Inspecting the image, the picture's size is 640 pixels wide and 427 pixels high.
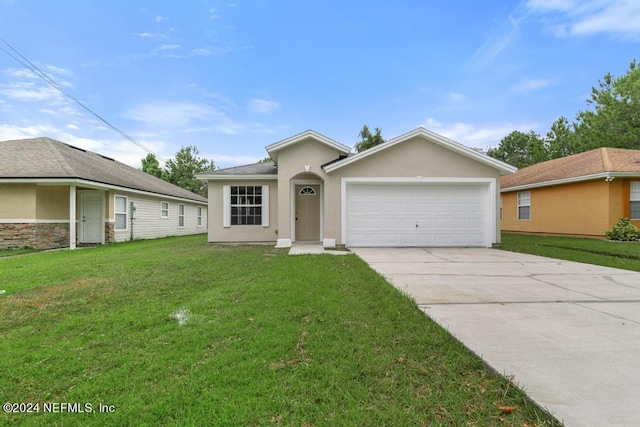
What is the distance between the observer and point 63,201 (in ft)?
40.8

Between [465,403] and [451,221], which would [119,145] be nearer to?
[451,221]

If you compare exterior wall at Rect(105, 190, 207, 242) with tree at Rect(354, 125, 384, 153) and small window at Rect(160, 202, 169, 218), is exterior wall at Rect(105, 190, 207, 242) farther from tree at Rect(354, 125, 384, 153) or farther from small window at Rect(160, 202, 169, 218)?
tree at Rect(354, 125, 384, 153)

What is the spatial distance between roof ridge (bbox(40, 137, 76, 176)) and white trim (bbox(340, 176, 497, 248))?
10.3 metres

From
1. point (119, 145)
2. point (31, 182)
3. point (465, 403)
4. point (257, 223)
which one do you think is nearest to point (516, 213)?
point (257, 223)

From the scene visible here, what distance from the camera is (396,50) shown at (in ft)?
49.2

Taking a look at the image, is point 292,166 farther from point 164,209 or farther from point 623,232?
point 623,232

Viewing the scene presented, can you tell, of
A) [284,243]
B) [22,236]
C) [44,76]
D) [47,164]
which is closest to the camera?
[284,243]

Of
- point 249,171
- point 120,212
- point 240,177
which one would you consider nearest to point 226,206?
point 240,177

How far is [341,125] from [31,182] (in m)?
19.2

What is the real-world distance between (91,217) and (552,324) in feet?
53.3

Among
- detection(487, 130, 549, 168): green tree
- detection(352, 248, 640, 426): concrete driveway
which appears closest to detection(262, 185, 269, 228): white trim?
detection(352, 248, 640, 426): concrete driveway

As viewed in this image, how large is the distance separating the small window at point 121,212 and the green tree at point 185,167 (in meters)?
22.6

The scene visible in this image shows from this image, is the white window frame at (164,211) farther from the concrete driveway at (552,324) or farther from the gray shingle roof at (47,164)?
the concrete driveway at (552,324)

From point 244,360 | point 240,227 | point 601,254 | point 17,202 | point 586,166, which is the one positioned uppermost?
point 586,166
